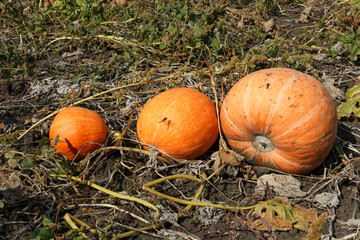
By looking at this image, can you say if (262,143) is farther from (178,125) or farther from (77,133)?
(77,133)

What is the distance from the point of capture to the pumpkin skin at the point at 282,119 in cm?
303

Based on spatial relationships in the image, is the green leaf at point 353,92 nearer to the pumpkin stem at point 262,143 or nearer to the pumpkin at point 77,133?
the pumpkin stem at point 262,143

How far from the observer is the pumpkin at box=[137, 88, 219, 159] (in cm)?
332

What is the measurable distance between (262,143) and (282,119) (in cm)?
32

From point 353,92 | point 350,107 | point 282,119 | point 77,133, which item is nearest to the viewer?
point 282,119

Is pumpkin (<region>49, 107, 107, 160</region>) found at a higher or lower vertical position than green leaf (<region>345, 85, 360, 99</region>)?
lower

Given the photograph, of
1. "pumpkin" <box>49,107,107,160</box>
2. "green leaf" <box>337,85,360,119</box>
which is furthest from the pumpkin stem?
"pumpkin" <box>49,107,107,160</box>

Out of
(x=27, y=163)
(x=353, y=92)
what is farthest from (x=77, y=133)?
(x=353, y=92)

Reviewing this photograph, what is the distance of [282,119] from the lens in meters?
3.04

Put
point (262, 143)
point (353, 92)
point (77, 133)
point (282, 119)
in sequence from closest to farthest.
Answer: point (282, 119)
point (262, 143)
point (77, 133)
point (353, 92)

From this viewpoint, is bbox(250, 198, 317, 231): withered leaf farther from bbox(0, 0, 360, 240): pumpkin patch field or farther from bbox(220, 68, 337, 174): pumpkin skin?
bbox(220, 68, 337, 174): pumpkin skin

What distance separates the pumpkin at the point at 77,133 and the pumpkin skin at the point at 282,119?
1.28 meters

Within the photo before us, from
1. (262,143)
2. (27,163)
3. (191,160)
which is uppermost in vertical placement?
(262,143)

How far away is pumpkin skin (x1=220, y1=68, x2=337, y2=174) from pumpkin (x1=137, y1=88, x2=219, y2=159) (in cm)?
22
